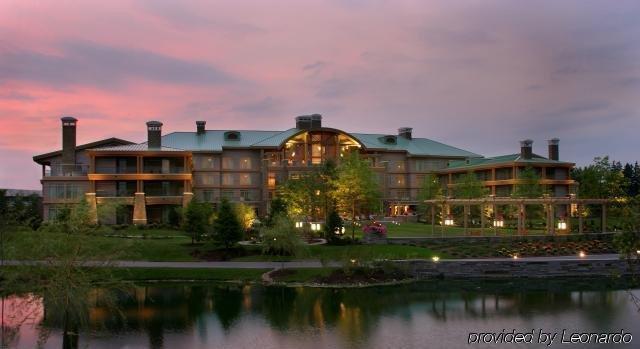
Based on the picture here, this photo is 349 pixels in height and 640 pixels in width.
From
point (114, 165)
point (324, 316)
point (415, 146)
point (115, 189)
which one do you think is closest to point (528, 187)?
point (415, 146)

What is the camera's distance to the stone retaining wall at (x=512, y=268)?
36.7 m

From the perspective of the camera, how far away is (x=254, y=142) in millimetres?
68375

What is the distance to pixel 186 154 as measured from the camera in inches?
2330

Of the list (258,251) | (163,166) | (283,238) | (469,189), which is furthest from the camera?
(469,189)

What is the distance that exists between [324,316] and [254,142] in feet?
149

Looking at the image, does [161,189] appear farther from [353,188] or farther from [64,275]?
[64,275]

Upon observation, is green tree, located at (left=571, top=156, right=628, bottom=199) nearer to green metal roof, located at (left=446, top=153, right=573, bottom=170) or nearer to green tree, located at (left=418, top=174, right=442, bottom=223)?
green metal roof, located at (left=446, top=153, right=573, bottom=170)

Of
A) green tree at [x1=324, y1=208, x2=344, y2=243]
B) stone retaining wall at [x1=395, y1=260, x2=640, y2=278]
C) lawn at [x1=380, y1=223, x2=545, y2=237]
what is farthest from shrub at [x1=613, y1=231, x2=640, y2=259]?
lawn at [x1=380, y1=223, x2=545, y2=237]

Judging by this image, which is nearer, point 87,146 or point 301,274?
point 301,274

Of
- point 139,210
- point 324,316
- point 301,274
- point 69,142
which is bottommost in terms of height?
point 324,316

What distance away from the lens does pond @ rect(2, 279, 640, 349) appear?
68.7ft

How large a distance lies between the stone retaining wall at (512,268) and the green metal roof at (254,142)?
32238 mm

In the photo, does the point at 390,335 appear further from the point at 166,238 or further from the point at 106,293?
the point at 166,238

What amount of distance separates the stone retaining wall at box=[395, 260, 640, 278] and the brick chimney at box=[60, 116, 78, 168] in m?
40.0
